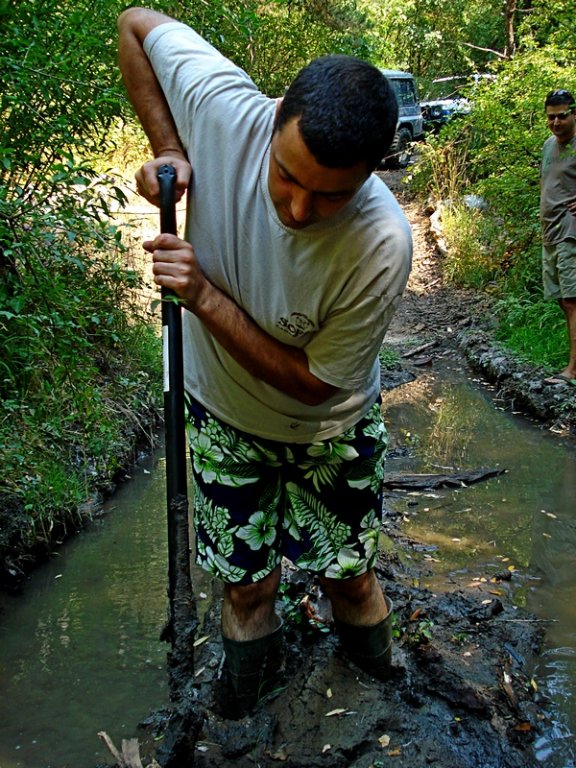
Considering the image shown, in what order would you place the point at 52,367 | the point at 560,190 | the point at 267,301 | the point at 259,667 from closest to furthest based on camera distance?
the point at 267,301
the point at 259,667
the point at 52,367
the point at 560,190

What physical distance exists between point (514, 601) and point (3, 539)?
88.9 inches

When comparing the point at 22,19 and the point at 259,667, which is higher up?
the point at 22,19

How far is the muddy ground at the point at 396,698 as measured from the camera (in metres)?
2.20

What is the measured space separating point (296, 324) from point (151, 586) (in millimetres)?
1984

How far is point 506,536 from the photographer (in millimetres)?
3768

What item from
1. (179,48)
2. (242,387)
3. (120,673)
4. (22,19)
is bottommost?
(120,673)

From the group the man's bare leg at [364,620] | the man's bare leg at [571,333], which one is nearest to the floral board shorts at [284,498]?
the man's bare leg at [364,620]

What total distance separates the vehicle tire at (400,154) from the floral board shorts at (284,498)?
46.9 ft

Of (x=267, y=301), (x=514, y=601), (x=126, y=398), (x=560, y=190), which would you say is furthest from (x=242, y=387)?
(x=560, y=190)

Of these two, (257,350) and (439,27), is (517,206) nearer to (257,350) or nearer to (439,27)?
(257,350)

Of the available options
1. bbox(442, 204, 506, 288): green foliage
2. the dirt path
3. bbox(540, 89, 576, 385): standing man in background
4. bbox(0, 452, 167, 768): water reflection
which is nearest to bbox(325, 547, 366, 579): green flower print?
bbox(0, 452, 167, 768): water reflection

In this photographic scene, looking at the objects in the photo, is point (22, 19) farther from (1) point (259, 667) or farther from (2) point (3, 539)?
(1) point (259, 667)

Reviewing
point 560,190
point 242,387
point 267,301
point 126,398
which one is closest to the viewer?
point 267,301

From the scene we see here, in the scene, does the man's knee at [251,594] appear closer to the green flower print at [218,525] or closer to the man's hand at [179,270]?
the green flower print at [218,525]
